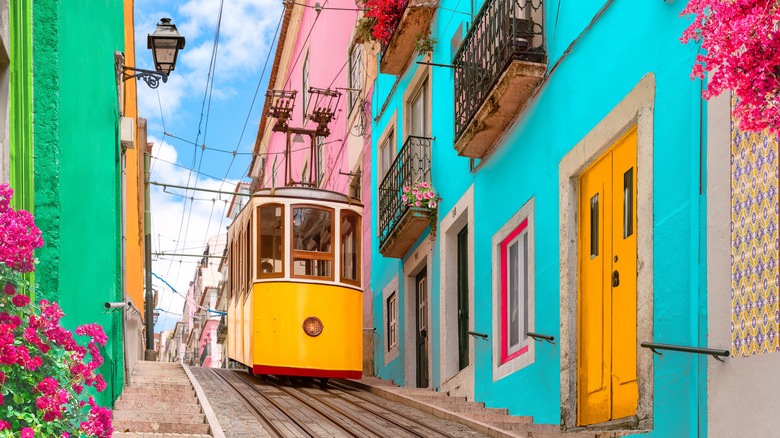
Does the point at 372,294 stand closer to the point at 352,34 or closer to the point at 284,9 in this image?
the point at 352,34

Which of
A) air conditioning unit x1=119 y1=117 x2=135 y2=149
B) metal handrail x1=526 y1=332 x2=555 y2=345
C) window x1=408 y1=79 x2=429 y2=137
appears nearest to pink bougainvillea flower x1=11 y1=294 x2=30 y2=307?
metal handrail x1=526 y1=332 x2=555 y2=345

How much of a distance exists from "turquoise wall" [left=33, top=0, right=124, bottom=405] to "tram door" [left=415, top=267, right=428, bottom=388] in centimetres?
483

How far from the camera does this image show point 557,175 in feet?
30.4

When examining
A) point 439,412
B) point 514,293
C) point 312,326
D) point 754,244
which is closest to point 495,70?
point 514,293

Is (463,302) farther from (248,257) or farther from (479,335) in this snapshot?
(248,257)

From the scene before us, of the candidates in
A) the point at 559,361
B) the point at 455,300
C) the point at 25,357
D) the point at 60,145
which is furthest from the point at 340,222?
the point at 25,357

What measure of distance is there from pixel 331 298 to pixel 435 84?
2926 millimetres

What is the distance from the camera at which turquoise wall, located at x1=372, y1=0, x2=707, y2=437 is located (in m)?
6.58

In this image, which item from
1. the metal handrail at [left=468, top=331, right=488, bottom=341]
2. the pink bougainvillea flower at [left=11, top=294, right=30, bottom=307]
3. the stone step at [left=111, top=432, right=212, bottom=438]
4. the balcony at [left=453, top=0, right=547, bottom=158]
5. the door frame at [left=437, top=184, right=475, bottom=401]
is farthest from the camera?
the door frame at [left=437, top=184, right=475, bottom=401]

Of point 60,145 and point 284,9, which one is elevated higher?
point 284,9

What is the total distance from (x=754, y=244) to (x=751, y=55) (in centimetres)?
190

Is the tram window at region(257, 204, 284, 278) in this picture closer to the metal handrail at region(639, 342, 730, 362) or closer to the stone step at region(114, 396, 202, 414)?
the stone step at region(114, 396, 202, 414)

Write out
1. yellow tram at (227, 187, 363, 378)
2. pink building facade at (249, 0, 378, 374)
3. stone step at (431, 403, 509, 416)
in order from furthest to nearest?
pink building facade at (249, 0, 378, 374), yellow tram at (227, 187, 363, 378), stone step at (431, 403, 509, 416)

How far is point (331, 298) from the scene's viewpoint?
13758 mm
